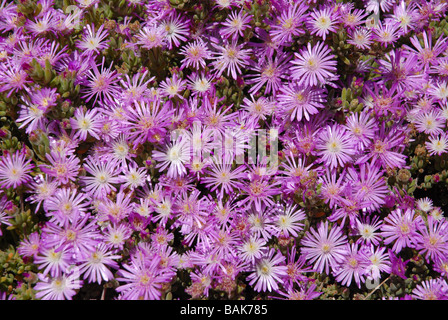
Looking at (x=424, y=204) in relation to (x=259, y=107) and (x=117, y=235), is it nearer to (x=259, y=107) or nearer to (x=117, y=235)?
(x=259, y=107)

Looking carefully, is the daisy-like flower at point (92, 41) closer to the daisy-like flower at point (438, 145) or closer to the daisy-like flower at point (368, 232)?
the daisy-like flower at point (368, 232)

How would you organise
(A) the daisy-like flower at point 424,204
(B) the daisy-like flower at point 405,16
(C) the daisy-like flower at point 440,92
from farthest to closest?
1. (B) the daisy-like flower at point 405,16
2. (C) the daisy-like flower at point 440,92
3. (A) the daisy-like flower at point 424,204

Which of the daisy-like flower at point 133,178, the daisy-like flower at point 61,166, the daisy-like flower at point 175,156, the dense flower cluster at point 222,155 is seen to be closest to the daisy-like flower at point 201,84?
the dense flower cluster at point 222,155

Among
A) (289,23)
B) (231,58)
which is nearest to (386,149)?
(289,23)

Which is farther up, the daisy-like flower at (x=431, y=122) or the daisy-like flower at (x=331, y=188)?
the daisy-like flower at (x=431, y=122)
